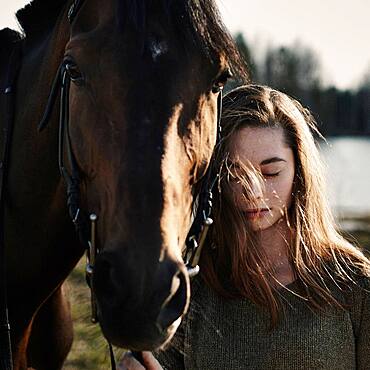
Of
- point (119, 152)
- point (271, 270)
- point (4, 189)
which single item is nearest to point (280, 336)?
point (271, 270)

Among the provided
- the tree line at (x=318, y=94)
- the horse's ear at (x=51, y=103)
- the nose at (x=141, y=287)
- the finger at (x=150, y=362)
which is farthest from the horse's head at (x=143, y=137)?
the tree line at (x=318, y=94)

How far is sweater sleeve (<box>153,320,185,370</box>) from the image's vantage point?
2815 millimetres

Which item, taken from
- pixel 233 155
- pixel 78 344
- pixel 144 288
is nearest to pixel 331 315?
pixel 233 155

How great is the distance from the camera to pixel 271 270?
2.86 meters

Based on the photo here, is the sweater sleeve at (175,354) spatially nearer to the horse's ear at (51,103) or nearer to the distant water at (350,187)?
the horse's ear at (51,103)

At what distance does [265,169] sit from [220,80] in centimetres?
56

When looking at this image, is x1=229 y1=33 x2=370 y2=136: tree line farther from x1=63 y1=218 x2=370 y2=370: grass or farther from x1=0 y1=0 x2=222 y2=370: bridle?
x1=0 y1=0 x2=222 y2=370: bridle

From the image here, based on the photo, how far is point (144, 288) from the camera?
1.88 metres

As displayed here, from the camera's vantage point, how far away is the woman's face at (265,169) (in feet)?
9.14

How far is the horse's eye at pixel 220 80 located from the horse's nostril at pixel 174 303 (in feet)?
2.38

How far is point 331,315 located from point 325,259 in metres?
0.28

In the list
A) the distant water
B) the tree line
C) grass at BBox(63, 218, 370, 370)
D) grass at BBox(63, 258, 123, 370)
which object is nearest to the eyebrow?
grass at BBox(63, 218, 370, 370)

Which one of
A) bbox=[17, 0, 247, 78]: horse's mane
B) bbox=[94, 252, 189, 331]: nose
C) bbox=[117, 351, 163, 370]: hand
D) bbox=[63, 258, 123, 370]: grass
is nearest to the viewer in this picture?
bbox=[94, 252, 189, 331]: nose

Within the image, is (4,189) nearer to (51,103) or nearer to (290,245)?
(51,103)
